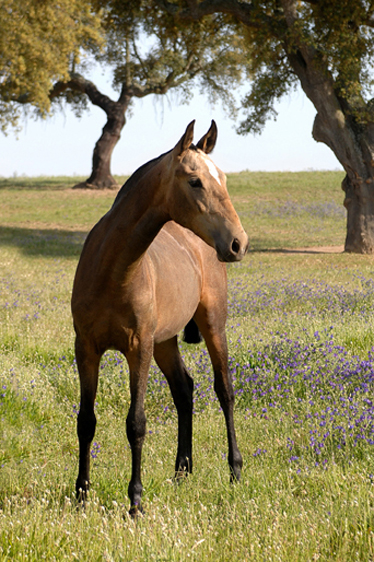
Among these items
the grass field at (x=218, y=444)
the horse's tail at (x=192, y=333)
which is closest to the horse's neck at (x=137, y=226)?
the grass field at (x=218, y=444)

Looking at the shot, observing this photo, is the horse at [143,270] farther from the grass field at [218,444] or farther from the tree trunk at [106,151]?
the tree trunk at [106,151]

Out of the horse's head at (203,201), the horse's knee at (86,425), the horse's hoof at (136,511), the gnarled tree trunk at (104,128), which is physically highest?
the gnarled tree trunk at (104,128)

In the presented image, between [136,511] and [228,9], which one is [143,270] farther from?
[228,9]

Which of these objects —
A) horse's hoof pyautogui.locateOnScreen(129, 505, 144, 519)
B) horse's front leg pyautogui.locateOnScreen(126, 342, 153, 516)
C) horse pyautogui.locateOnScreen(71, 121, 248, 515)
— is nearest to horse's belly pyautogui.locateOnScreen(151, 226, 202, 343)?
horse pyautogui.locateOnScreen(71, 121, 248, 515)

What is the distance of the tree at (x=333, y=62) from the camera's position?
19125 mm

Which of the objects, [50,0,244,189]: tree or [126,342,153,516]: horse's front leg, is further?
[50,0,244,189]: tree

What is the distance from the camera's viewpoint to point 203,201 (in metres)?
3.59

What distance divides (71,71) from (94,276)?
36345 millimetres

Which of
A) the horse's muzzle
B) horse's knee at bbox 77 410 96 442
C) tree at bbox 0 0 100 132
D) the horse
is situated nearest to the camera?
the horse's muzzle

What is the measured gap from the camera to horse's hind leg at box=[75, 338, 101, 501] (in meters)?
4.27

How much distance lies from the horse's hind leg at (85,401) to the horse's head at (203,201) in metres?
1.24

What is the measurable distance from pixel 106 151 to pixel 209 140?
35.2 metres

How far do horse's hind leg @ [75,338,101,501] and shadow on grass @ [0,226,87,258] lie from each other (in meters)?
15.8

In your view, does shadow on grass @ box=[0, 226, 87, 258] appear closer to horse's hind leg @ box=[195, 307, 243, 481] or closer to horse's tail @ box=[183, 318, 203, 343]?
horse's tail @ box=[183, 318, 203, 343]
